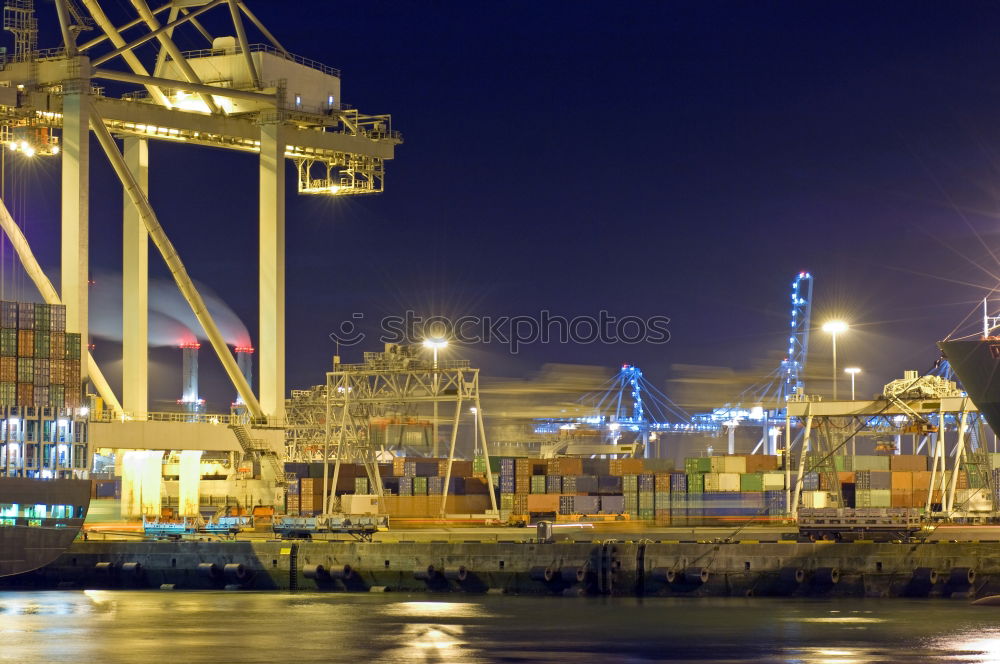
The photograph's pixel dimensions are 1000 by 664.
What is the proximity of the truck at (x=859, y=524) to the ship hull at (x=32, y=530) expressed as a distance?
2784 cm

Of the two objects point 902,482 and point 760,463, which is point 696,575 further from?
point 760,463

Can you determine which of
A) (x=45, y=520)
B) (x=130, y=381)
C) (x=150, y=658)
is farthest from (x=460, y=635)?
(x=130, y=381)

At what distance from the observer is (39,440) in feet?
206

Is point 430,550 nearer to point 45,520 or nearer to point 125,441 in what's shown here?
point 45,520

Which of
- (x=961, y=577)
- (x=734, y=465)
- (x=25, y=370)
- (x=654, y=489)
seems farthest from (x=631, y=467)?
(x=25, y=370)

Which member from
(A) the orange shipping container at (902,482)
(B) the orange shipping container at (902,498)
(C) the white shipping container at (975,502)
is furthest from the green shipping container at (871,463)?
(C) the white shipping container at (975,502)

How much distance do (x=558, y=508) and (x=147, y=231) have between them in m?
24.9

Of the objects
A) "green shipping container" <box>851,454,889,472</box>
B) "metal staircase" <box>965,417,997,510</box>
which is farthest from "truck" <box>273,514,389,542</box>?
"green shipping container" <box>851,454,889,472</box>

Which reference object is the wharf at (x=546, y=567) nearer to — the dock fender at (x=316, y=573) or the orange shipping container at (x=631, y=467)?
the dock fender at (x=316, y=573)

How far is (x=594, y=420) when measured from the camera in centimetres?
18738

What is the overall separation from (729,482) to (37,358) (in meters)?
38.2

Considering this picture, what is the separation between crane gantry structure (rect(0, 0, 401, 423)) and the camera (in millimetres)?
71500

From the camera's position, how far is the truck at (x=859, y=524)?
197 ft

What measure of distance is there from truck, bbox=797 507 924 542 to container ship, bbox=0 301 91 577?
27689 mm
